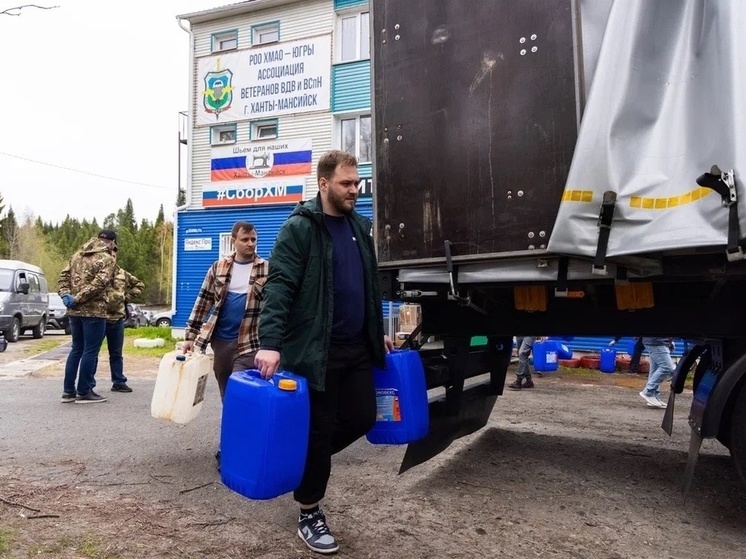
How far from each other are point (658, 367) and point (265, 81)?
14122mm

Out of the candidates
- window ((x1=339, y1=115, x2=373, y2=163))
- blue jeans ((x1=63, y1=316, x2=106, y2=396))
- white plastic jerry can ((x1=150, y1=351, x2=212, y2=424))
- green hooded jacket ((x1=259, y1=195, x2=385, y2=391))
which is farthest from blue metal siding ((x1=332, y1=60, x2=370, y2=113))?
green hooded jacket ((x1=259, y1=195, x2=385, y2=391))

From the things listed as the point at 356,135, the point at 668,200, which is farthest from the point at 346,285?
the point at 356,135

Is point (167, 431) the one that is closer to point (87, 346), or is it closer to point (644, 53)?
point (87, 346)

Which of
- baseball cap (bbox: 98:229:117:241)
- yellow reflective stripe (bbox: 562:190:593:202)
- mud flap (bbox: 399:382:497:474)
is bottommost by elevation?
mud flap (bbox: 399:382:497:474)

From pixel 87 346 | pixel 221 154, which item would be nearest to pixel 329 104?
pixel 221 154

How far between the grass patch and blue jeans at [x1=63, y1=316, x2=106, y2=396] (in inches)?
151

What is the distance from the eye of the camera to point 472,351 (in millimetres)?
4312

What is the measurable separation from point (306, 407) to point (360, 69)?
15.3 metres

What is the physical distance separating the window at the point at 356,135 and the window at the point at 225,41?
4497 mm

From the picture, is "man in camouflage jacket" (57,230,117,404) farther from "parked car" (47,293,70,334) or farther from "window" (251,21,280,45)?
"parked car" (47,293,70,334)

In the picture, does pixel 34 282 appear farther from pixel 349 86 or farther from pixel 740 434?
pixel 740 434

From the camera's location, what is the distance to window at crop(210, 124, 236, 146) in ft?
59.7

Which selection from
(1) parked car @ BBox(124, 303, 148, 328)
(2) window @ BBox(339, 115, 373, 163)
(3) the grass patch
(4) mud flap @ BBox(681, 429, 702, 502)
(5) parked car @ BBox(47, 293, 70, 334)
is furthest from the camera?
(1) parked car @ BBox(124, 303, 148, 328)

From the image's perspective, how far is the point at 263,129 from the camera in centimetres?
1811
